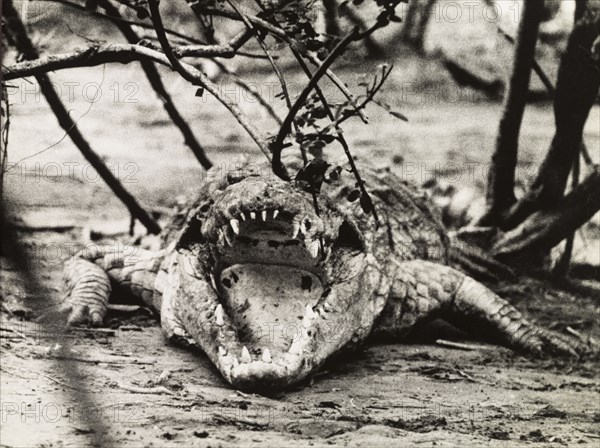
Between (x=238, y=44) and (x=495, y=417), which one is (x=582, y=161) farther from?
(x=238, y=44)

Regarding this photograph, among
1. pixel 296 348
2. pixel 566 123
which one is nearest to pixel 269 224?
pixel 296 348

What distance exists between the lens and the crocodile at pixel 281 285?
4.49 meters

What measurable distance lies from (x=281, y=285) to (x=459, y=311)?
3.87 ft

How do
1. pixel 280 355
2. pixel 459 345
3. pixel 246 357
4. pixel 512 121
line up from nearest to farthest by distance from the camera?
1. pixel 246 357
2. pixel 280 355
3. pixel 459 345
4. pixel 512 121

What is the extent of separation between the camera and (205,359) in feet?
15.6

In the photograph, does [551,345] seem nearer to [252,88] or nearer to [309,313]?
[309,313]

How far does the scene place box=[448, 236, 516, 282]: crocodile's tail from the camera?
6.23 meters

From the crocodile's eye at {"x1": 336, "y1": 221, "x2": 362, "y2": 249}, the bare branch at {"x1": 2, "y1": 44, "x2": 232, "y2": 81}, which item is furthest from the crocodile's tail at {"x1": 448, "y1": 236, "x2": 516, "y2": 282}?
the bare branch at {"x1": 2, "y1": 44, "x2": 232, "y2": 81}

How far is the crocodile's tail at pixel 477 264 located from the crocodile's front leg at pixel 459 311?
2.19ft

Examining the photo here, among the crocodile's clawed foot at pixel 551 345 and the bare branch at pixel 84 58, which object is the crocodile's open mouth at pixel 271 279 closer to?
the bare branch at pixel 84 58

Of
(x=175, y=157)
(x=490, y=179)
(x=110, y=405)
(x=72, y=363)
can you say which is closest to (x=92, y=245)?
(x=175, y=157)

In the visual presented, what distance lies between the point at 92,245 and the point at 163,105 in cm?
114

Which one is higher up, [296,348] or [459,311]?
[459,311]

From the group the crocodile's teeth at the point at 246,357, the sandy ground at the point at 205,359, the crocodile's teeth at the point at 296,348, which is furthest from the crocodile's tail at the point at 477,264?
the crocodile's teeth at the point at 246,357
